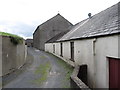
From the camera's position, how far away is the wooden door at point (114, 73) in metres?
6.14

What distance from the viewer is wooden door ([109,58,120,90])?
6141 millimetres

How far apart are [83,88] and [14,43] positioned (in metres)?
7.12

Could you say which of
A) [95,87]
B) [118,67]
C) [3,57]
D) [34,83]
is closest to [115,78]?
[118,67]

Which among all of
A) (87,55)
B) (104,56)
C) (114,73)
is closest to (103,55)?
(104,56)

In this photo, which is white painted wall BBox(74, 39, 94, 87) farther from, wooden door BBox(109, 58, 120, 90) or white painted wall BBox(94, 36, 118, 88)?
wooden door BBox(109, 58, 120, 90)

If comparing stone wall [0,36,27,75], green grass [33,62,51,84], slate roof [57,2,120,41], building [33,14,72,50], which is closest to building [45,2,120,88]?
slate roof [57,2,120,41]

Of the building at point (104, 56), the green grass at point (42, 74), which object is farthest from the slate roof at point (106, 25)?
the green grass at point (42, 74)

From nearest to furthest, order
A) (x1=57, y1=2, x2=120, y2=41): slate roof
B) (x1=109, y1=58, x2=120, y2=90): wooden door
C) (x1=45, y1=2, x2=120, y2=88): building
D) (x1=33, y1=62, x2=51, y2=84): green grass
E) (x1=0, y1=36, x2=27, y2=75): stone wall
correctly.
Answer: (x1=109, y1=58, x2=120, y2=90): wooden door → (x1=45, y1=2, x2=120, y2=88): building → (x1=57, y1=2, x2=120, y2=41): slate roof → (x1=33, y1=62, x2=51, y2=84): green grass → (x1=0, y1=36, x2=27, y2=75): stone wall

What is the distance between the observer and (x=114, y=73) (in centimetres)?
643

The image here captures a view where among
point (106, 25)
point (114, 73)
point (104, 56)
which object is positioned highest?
point (106, 25)

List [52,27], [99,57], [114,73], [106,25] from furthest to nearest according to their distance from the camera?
[52,27] < [106,25] < [99,57] < [114,73]

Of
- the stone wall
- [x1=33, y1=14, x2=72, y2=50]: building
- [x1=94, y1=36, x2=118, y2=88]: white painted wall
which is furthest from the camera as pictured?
[x1=33, y1=14, x2=72, y2=50]: building

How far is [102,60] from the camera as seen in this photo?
7.57 metres

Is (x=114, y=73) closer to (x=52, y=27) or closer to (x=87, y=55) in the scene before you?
(x=87, y=55)
